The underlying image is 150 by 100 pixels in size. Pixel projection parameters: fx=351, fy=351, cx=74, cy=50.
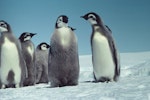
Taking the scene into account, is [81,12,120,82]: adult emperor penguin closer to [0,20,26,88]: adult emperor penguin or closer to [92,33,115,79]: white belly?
[92,33,115,79]: white belly

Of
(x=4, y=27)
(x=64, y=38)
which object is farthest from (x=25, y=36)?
(x=64, y=38)

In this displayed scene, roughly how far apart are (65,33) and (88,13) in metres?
0.95

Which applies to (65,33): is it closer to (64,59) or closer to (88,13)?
(64,59)

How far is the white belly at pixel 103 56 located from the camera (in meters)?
4.31

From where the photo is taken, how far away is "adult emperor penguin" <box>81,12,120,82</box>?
4.32 meters

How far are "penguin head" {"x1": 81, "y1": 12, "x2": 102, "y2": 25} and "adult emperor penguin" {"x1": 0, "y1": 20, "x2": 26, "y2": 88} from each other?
99 cm

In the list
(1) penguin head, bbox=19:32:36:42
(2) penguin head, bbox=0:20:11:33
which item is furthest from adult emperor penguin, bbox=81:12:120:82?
(1) penguin head, bbox=19:32:36:42

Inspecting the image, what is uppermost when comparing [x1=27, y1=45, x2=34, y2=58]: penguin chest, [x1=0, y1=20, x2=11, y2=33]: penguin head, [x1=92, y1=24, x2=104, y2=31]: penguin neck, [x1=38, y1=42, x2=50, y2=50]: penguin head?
[x1=0, y1=20, x2=11, y2=33]: penguin head

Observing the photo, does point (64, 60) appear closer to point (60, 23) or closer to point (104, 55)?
point (60, 23)

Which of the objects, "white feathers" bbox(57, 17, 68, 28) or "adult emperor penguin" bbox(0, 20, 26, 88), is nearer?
"white feathers" bbox(57, 17, 68, 28)

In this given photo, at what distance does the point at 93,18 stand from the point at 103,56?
21.9 inches

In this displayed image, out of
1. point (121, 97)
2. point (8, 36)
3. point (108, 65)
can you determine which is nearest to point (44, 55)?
point (8, 36)

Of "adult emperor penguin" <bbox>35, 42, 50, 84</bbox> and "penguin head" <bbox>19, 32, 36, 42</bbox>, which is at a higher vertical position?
"penguin head" <bbox>19, 32, 36, 42</bbox>

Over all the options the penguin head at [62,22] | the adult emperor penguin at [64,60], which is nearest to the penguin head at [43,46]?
the penguin head at [62,22]
